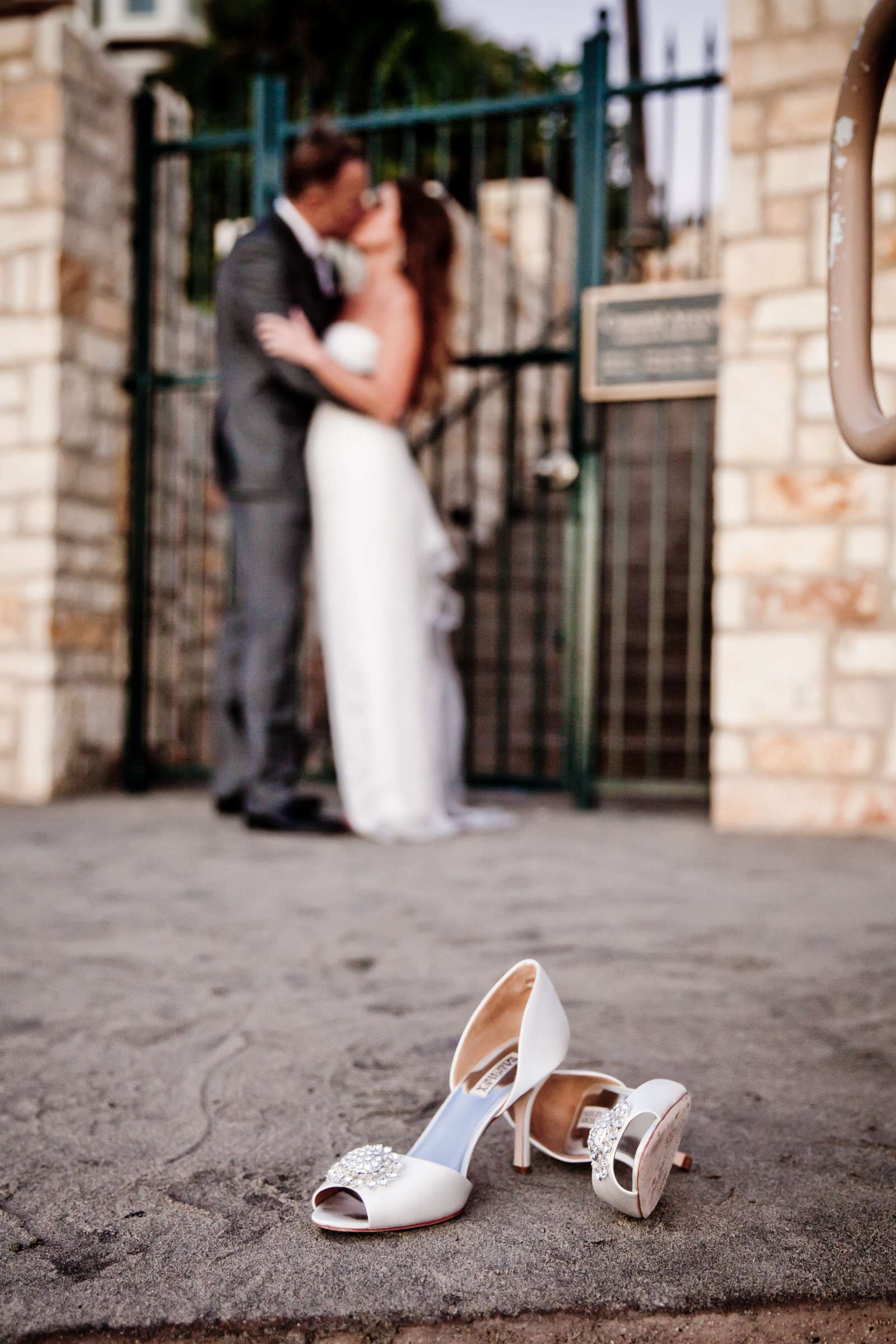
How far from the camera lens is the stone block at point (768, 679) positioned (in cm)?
372

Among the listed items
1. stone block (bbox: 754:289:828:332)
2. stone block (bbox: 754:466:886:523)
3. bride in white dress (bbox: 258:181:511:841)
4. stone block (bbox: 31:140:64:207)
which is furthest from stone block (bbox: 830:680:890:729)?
stone block (bbox: 31:140:64:207)

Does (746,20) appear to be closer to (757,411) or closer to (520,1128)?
(757,411)

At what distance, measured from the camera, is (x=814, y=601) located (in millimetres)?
3723

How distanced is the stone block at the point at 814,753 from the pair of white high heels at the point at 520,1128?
101 inches

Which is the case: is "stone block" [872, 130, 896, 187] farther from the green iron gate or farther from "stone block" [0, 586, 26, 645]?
"stone block" [0, 586, 26, 645]

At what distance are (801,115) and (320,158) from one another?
159cm

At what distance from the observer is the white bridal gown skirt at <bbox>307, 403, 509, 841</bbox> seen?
3787mm

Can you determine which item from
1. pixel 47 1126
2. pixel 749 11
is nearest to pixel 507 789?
pixel 749 11

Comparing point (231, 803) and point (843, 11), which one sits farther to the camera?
point (231, 803)

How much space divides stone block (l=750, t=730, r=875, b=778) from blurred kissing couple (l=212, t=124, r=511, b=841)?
107 cm

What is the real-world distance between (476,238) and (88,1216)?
4.59 metres

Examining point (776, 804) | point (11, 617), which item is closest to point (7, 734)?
point (11, 617)

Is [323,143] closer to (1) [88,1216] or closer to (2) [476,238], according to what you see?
(2) [476,238]

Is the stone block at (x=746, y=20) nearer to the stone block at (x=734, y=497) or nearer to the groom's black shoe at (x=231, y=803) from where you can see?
the stone block at (x=734, y=497)
